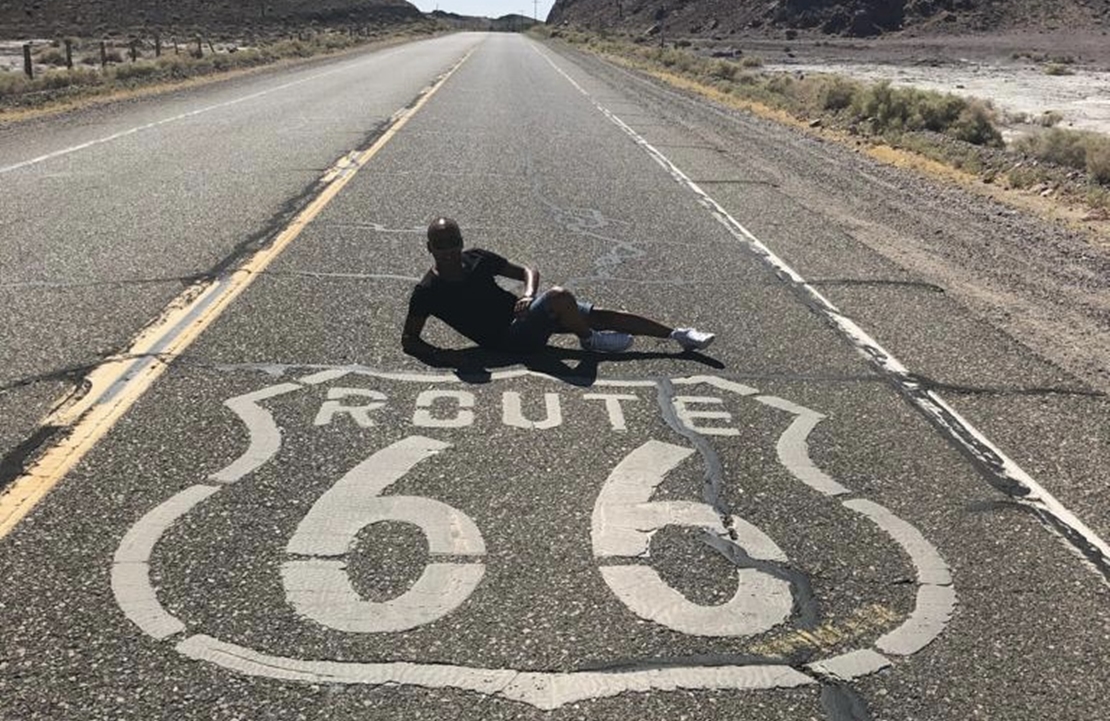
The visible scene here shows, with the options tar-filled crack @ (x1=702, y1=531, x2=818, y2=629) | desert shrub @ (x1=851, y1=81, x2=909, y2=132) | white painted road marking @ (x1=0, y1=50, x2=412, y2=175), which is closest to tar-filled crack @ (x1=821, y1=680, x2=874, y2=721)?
Result: tar-filled crack @ (x1=702, y1=531, x2=818, y2=629)

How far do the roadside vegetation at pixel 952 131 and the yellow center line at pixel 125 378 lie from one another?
10415 mm

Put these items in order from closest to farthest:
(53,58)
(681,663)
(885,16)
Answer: (681,663) → (53,58) → (885,16)

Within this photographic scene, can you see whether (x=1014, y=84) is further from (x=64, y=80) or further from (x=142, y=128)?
(x=142, y=128)

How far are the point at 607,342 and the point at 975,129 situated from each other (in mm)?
17443

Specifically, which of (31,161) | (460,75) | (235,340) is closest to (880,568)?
(235,340)

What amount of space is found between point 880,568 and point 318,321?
380 cm

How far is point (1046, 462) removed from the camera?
183 inches

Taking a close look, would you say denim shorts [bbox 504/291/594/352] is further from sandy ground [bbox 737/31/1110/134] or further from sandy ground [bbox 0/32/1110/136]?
sandy ground [bbox 737/31/1110/134]

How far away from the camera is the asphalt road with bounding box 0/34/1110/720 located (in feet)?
9.70

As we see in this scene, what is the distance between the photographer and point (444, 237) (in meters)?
5.60

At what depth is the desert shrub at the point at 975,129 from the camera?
20.3m

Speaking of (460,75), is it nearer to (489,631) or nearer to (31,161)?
(31,161)

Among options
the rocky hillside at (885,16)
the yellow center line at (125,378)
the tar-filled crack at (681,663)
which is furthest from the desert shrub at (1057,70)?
the tar-filled crack at (681,663)

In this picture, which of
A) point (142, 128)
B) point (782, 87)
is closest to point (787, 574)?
point (142, 128)
